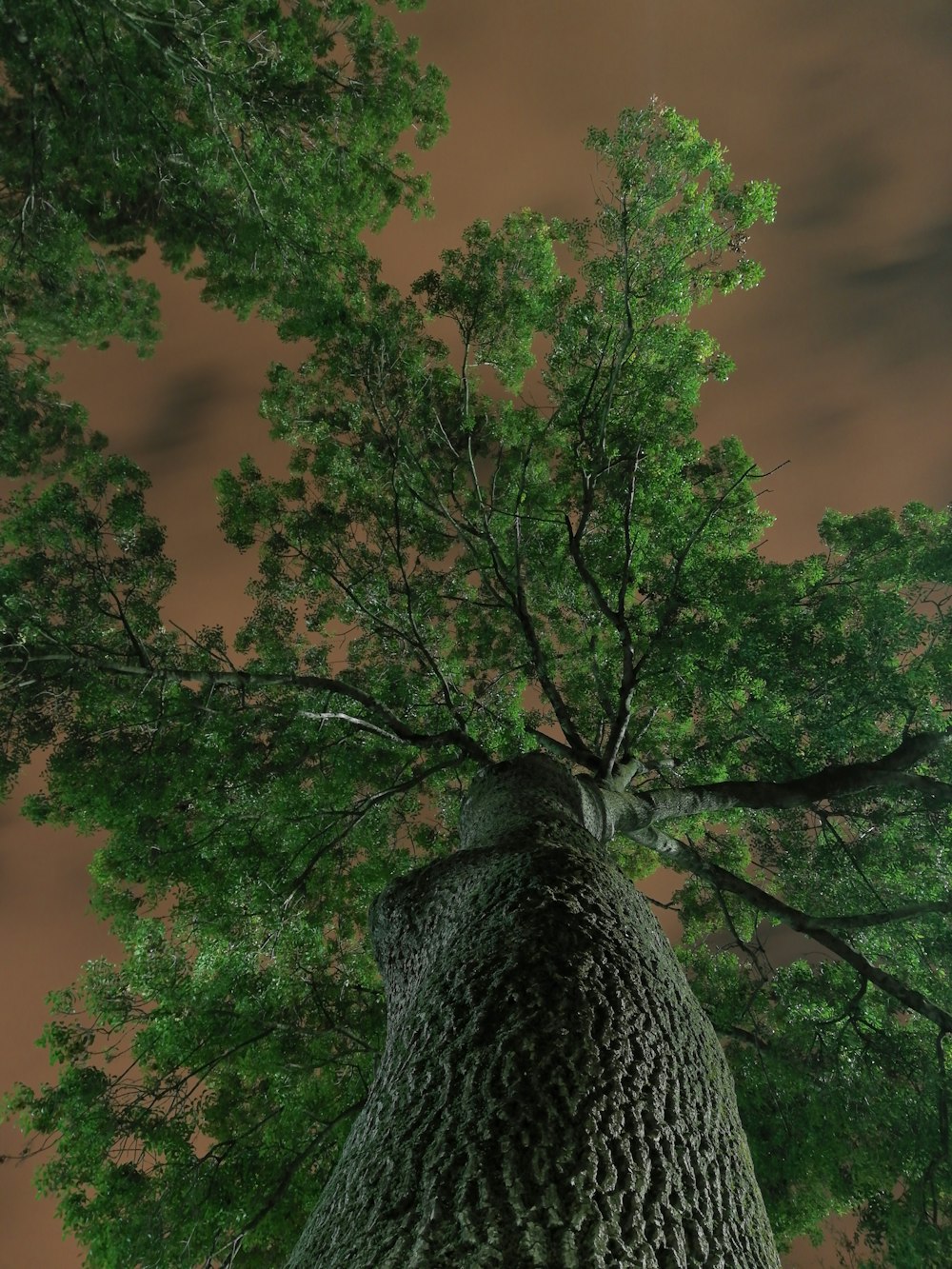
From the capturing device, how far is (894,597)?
7281 mm

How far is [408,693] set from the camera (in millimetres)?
9195

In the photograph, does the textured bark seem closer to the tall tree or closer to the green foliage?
the tall tree

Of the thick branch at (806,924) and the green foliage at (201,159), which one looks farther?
the green foliage at (201,159)

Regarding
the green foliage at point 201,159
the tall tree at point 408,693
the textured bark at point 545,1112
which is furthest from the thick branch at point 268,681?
the green foliage at point 201,159

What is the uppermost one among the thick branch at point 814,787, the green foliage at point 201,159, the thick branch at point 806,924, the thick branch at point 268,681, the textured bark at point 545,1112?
the green foliage at point 201,159

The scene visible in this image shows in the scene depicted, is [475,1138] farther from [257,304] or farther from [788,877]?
[257,304]

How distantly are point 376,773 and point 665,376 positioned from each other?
271 inches

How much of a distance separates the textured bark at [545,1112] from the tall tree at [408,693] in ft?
0.18

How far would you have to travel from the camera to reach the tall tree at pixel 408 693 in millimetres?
6102

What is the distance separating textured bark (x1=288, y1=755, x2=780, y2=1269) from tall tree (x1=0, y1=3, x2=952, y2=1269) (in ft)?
0.18

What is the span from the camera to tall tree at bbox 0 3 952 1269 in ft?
20.0

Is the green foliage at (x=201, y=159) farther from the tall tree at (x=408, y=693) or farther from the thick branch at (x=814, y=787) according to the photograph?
the thick branch at (x=814, y=787)

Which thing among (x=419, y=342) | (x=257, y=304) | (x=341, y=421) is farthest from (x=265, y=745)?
(x=257, y=304)

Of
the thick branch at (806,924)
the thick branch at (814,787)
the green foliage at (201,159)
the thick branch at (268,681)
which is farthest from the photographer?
the green foliage at (201,159)
